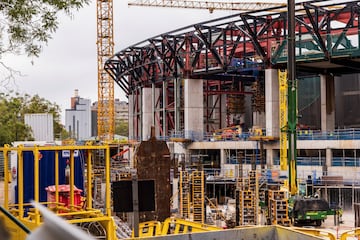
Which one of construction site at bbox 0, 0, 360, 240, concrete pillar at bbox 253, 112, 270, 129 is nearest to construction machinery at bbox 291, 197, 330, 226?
construction site at bbox 0, 0, 360, 240

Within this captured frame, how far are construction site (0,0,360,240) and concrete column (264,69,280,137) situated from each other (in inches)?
3.6

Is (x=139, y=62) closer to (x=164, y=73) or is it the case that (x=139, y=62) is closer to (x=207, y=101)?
(x=164, y=73)

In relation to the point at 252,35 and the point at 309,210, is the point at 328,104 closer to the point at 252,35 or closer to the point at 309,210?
the point at 252,35

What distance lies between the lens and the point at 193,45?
194 feet

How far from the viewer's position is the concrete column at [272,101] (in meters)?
50.3

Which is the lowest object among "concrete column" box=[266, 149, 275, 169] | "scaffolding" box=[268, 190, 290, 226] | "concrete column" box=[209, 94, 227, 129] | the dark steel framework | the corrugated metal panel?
"scaffolding" box=[268, 190, 290, 226]

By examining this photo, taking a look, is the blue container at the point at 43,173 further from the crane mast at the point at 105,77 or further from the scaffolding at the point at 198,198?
the crane mast at the point at 105,77

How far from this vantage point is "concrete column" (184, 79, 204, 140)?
189ft

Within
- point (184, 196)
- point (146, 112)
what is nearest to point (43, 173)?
point (184, 196)

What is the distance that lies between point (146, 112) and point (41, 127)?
20.6 m

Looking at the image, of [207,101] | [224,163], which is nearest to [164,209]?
[224,163]

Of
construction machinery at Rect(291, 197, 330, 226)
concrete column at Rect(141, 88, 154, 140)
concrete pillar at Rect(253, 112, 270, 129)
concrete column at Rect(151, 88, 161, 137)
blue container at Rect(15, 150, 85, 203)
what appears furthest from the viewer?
concrete column at Rect(151, 88, 161, 137)

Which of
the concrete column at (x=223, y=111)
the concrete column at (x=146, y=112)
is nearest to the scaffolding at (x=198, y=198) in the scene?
the concrete column at (x=146, y=112)

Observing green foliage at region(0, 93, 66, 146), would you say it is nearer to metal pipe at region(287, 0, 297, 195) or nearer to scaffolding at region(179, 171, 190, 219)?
scaffolding at region(179, 171, 190, 219)
